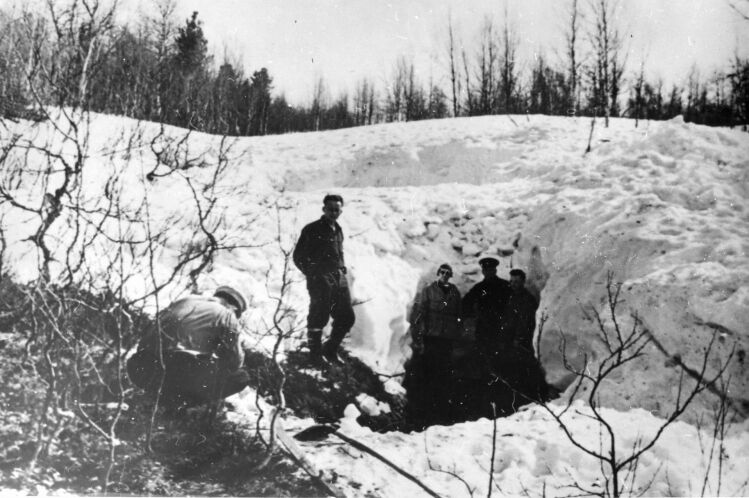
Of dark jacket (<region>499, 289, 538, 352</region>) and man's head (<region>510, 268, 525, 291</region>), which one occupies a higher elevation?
man's head (<region>510, 268, 525, 291</region>)

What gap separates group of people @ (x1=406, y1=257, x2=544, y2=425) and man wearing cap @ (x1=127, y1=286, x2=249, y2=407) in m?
2.43

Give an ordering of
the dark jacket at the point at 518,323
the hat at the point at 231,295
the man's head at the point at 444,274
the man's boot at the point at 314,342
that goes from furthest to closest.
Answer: the man's head at the point at 444,274 < the dark jacket at the point at 518,323 < the man's boot at the point at 314,342 < the hat at the point at 231,295

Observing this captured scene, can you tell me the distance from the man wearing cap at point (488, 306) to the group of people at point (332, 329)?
0.04 ft

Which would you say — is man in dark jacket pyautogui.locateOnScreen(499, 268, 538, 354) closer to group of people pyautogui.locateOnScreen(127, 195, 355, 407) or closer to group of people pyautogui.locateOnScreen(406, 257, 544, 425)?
group of people pyautogui.locateOnScreen(406, 257, 544, 425)

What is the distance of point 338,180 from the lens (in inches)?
424

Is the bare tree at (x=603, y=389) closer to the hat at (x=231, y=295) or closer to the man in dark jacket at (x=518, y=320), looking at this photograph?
the man in dark jacket at (x=518, y=320)

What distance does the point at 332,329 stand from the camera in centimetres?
566

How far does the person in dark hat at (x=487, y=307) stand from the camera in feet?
20.4

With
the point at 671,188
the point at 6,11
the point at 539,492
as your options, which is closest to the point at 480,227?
the point at 671,188

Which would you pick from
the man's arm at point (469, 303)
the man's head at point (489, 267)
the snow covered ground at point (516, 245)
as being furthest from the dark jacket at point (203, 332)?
the man's head at point (489, 267)

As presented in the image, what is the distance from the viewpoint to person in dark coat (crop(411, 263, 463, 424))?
244 inches

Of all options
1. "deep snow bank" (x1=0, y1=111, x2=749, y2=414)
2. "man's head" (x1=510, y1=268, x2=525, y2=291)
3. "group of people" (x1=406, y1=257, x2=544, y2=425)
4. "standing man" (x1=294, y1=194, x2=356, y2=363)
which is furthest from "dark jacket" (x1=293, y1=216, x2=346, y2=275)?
"man's head" (x1=510, y1=268, x2=525, y2=291)

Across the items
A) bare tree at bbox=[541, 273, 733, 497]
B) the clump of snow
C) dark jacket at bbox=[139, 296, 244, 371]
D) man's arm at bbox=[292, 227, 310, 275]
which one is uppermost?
man's arm at bbox=[292, 227, 310, 275]

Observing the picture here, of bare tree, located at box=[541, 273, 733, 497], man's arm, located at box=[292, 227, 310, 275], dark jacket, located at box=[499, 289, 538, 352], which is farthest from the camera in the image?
dark jacket, located at box=[499, 289, 538, 352]
